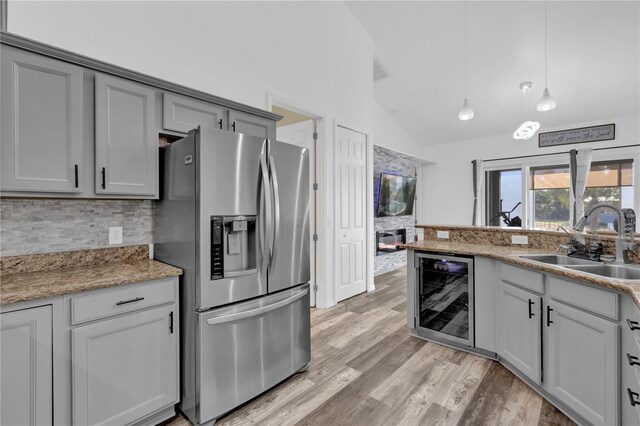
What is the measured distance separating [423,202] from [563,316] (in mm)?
6073

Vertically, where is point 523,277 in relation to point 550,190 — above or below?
below

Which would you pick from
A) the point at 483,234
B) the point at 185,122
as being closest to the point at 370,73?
the point at 483,234

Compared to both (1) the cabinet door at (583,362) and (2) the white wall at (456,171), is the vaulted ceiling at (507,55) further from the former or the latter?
(1) the cabinet door at (583,362)

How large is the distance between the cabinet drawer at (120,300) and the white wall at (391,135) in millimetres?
4730

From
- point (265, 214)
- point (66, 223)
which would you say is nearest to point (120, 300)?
point (66, 223)

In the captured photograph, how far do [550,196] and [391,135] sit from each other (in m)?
3.48

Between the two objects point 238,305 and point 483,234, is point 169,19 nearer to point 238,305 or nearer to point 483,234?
point 238,305

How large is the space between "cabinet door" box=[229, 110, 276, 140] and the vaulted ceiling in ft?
8.55

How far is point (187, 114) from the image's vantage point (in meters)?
2.24

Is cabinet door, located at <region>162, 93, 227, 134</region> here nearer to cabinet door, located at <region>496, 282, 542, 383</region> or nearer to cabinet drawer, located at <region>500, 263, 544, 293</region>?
cabinet drawer, located at <region>500, 263, 544, 293</region>

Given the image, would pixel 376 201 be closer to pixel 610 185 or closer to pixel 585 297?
pixel 585 297

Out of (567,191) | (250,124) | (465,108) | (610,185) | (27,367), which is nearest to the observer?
(27,367)

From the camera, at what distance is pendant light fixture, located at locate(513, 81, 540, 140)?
128 inches

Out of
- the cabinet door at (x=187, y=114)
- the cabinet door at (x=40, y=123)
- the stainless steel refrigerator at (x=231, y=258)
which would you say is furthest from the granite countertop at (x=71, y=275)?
the cabinet door at (x=187, y=114)
